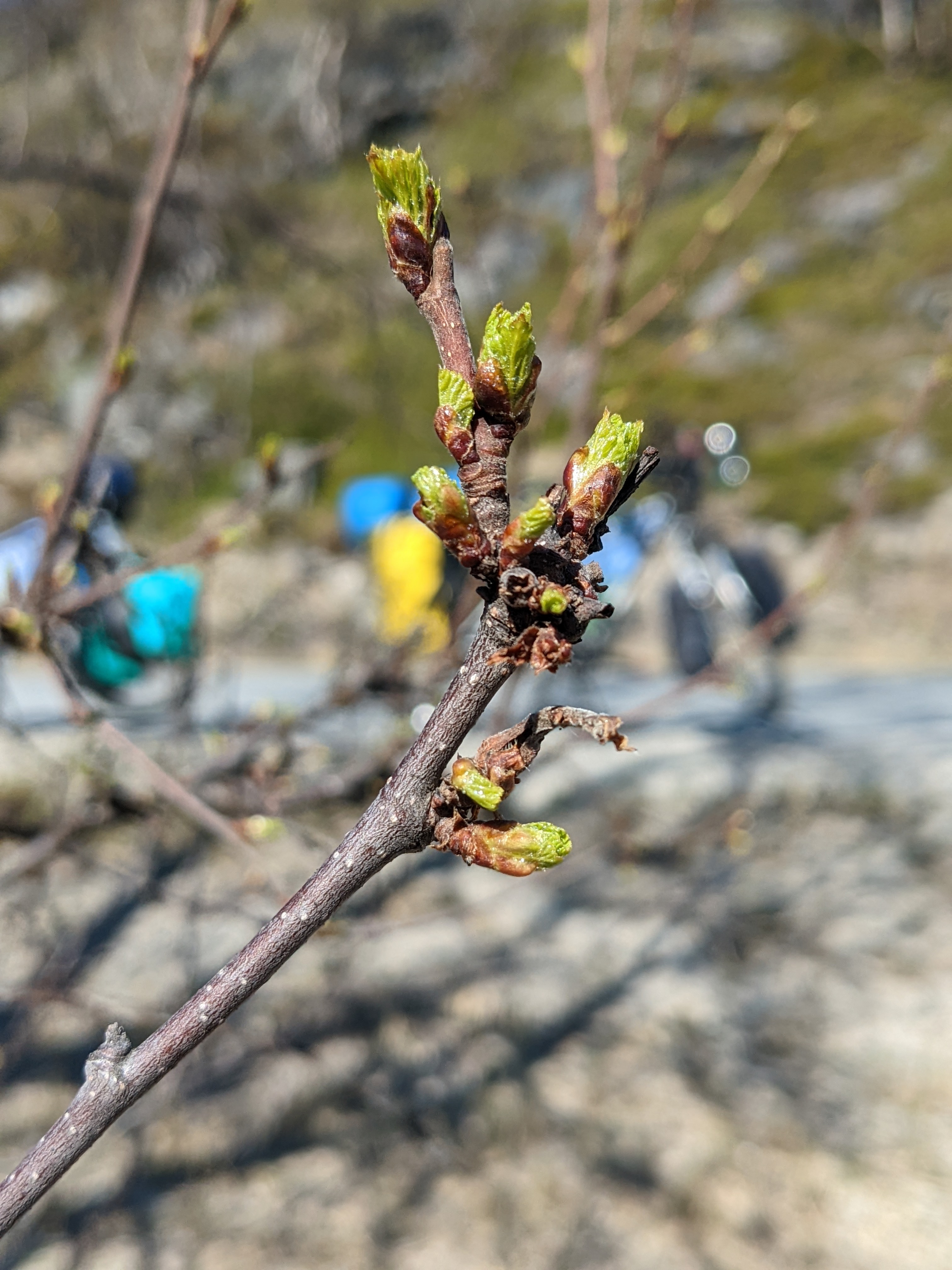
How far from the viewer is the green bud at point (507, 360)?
19.3 inches

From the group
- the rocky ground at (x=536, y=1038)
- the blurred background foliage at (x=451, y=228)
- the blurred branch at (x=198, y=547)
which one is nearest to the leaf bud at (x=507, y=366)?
the blurred branch at (x=198, y=547)

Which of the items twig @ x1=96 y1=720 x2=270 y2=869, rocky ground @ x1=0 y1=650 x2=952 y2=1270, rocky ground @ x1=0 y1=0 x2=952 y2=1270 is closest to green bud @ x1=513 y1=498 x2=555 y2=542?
twig @ x1=96 y1=720 x2=270 y2=869

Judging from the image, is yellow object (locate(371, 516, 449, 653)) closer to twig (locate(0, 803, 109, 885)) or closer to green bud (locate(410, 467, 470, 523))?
twig (locate(0, 803, 109, 885))

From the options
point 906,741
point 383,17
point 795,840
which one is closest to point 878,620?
point 906,741

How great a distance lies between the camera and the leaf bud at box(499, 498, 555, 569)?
19.0 inches

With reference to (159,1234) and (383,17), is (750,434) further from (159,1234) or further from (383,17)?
(383,17)

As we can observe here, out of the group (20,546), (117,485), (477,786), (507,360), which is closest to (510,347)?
(507,360)

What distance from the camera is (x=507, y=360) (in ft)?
1.63

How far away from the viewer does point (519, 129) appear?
13750mm

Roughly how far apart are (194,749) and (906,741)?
2372 mm

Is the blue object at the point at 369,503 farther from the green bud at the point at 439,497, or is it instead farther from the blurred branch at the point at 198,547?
the green bud at the point at 439,497

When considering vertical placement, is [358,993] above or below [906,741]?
below

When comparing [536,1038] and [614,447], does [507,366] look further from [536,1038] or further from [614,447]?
[536,1038]

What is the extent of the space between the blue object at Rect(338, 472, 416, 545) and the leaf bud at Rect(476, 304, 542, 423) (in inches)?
242
